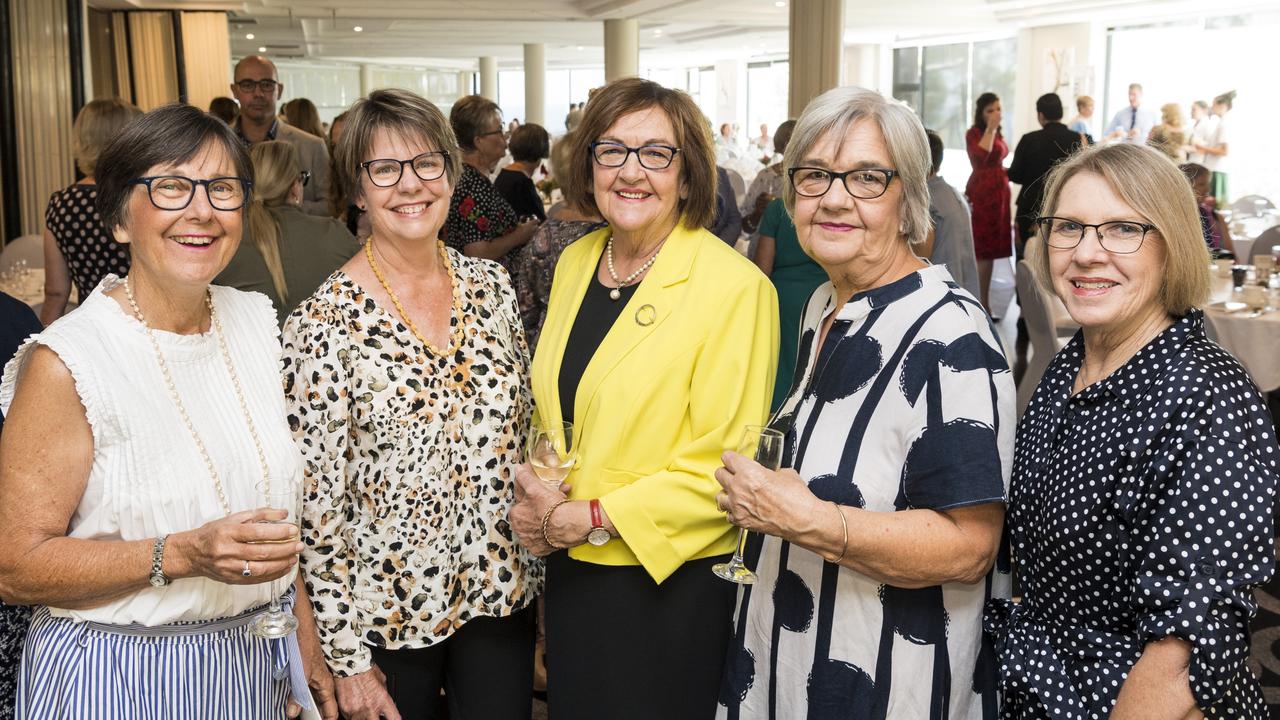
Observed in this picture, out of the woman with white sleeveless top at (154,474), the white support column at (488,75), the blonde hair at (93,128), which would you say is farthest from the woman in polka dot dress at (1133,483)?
the white support column at (488,75)

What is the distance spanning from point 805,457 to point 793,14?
10615mm

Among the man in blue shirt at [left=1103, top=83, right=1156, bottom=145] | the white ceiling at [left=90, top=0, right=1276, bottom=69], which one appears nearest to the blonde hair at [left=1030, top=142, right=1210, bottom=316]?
the white ceiling at [left=90, top=0, right=1276, bottom=69]

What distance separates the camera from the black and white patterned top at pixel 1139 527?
1.43 m

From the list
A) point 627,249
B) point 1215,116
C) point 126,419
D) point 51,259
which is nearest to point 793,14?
point 1215,116

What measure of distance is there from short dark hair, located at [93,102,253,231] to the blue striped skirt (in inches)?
26.0

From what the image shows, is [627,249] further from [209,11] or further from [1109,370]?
[209,11]

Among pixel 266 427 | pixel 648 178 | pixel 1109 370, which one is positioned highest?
pixel 648 178

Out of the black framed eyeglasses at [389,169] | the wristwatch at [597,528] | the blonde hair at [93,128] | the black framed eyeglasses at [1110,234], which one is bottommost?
the wristwatch at [597,528]

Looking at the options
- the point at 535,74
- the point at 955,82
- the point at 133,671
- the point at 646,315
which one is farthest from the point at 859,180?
the point at 535,74

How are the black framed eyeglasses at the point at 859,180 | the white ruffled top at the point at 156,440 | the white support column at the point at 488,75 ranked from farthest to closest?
1. the white support column at the point at 488,75
2. the black framed eyeglasses at the point at 859,180
3. the white ruffled top at the point at 156,440

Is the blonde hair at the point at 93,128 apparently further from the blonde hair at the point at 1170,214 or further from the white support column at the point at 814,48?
the white support column at the point at 814,48

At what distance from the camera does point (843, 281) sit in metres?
1.92

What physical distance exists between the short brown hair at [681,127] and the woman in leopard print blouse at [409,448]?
299 mm

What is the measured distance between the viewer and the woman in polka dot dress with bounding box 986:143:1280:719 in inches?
56.4
